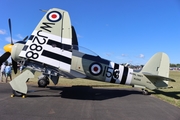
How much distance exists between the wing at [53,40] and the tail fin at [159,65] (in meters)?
5.59

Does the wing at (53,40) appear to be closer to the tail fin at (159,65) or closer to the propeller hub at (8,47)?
the propeller hub at (8,47)

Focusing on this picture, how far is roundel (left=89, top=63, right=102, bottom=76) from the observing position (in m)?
9.26

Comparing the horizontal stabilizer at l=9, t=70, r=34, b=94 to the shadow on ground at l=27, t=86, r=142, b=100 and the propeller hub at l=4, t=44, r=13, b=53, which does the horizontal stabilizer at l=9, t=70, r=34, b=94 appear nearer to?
the shadow on ground at l=27, t=86, r=142, b=100

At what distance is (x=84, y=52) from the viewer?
9.39m

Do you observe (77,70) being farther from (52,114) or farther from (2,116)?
(2,116)

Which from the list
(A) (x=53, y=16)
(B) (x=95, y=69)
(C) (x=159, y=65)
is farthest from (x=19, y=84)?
(C) (x=159, y=65)

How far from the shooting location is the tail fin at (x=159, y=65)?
33.8ft

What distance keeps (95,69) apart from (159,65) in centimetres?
425

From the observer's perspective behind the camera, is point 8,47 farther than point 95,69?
No

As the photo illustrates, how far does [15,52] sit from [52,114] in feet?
15.3

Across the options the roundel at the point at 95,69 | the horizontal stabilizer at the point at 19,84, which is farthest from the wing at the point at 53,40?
the roundel at the point at 95,69

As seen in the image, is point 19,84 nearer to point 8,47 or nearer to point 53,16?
point 8,47

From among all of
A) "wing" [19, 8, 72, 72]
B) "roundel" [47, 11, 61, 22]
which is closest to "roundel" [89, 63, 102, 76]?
"wing" [19, 8, 72, 72]

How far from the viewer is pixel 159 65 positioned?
10352 mm
